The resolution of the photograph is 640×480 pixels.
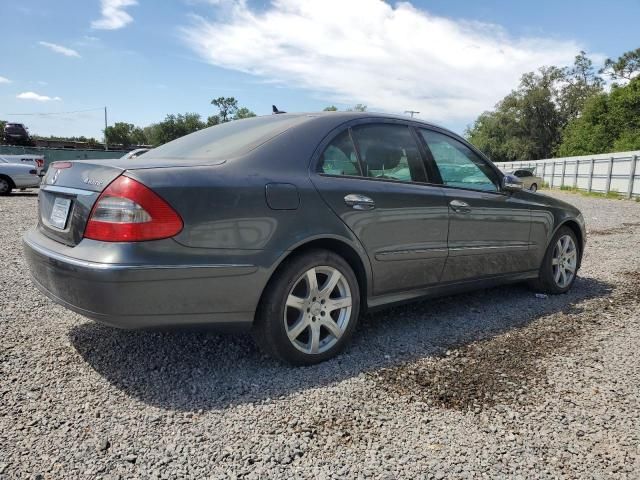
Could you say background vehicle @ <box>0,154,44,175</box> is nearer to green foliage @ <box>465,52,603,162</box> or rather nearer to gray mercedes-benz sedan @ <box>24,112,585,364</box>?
gray mercedes-benz sedan @ <box>24,112,585,364</box>

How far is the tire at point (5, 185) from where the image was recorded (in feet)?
49.2

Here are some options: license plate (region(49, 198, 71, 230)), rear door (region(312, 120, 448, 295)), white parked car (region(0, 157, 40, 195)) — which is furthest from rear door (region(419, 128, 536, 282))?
white parked car (region(0, 157, 40, 195))

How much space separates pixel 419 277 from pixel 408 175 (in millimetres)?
739

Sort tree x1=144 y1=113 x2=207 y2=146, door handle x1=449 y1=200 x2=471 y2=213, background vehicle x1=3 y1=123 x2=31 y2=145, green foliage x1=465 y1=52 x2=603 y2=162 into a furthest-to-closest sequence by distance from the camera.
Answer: tree x1=144 y1=113 x2=207 y2=146, green foliage x1=465 y1=52 x2=603 y2=162, background vehicle x1=3 y1=123 x2=31 y2=145, door handle x1=449 y1=200 x2=471 y2=213

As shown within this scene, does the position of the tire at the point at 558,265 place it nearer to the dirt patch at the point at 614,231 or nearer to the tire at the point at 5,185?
the dirt patch at the point at 614,231

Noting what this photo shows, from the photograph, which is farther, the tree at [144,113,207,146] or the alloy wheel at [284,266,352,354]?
the tree at [144,113,207,146]

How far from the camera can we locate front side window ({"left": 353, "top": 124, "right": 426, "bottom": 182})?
3.35 m

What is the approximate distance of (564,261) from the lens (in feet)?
16.2

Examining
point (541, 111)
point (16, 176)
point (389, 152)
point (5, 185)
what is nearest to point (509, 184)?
point (389, 152)

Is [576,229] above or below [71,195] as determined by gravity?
below

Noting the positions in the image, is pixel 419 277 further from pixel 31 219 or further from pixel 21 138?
pixel 21 138

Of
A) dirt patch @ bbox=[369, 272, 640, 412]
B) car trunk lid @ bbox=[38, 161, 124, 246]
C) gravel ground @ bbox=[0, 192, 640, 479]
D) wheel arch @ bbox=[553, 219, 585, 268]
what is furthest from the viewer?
wheel arch @ bbox=[553, 219, 585, 268]

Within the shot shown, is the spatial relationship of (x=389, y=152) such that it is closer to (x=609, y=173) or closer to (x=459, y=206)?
(x=459, y=206)

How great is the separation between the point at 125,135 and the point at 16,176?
87.4 metres
